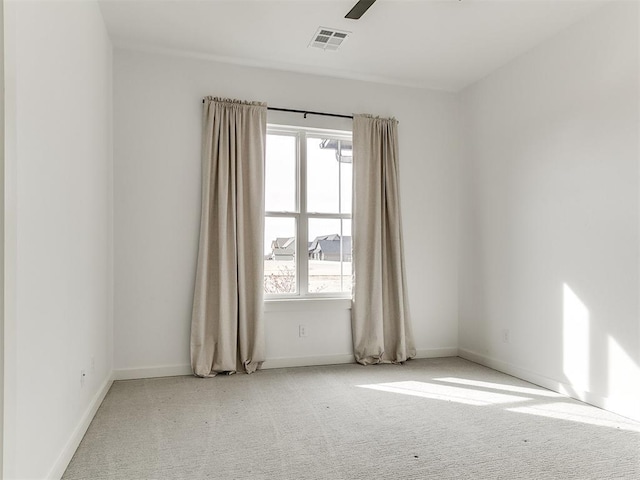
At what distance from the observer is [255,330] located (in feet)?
12.6

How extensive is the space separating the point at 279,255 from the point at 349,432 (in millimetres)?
1955

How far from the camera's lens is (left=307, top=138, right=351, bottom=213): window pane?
4.27 meters

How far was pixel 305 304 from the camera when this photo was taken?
410cm

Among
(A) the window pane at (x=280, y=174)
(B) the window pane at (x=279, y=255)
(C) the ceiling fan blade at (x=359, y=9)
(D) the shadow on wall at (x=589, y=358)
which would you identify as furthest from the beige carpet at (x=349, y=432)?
(C) the ceiling fan blade at (x=359, y=9)

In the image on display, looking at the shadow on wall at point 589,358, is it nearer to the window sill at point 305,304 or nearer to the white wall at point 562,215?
the white wall at point 562,215

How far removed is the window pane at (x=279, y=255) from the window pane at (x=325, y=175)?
0.31m

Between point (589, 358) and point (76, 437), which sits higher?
point (589, 358)

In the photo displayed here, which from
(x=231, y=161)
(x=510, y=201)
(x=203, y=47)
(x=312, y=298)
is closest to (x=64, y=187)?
(x=231, y=161)

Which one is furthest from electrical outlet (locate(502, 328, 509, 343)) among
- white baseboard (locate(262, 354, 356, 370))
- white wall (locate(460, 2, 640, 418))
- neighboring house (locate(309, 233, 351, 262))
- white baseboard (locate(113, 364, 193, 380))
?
white baseboard (locate(113, 364, 193, 380))

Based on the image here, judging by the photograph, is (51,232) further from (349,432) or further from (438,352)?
(438,352)

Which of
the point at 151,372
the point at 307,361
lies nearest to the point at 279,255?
the point at 307,361

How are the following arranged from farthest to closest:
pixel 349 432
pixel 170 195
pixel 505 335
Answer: pixel 505 335 < pixel 170 195 < pixel 349 432

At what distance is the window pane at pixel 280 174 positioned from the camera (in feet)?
13.6

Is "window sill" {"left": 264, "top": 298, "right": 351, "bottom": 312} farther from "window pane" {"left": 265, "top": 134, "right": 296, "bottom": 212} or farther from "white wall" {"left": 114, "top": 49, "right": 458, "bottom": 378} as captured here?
"window pane" {"left": 265, "top": 134, "right": 296, "bottom": 212}
